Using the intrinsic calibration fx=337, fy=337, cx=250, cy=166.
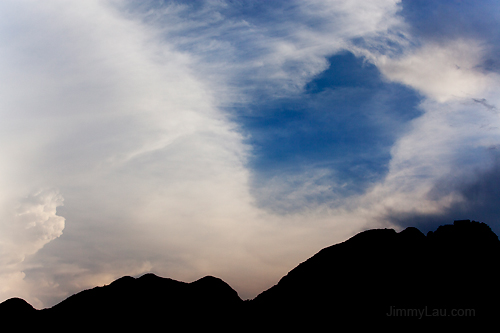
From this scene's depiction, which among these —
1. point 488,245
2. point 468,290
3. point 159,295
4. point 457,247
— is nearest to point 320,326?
point 468,290

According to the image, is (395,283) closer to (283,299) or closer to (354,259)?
(354,259)

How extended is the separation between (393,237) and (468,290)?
17766 millimetres

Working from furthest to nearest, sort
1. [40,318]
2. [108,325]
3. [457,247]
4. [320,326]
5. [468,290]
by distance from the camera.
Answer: [40,318] < [108,325] < [457,247] < [320,326] < [468,290]

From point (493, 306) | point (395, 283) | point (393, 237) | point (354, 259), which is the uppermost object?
point (393, 237)

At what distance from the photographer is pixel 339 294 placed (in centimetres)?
5900

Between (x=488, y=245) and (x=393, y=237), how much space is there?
50.8 feet

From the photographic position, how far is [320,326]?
180ft

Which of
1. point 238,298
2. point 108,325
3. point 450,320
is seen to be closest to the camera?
point 450,320

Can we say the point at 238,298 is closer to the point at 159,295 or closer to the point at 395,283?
the point at 159,295

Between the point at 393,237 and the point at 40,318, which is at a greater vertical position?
the point at 393,237

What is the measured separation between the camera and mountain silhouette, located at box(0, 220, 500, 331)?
50.8 m

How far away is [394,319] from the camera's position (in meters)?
48.7

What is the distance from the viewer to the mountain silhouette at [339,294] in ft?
167

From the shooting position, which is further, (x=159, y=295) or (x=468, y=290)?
(x=159, y=295)
